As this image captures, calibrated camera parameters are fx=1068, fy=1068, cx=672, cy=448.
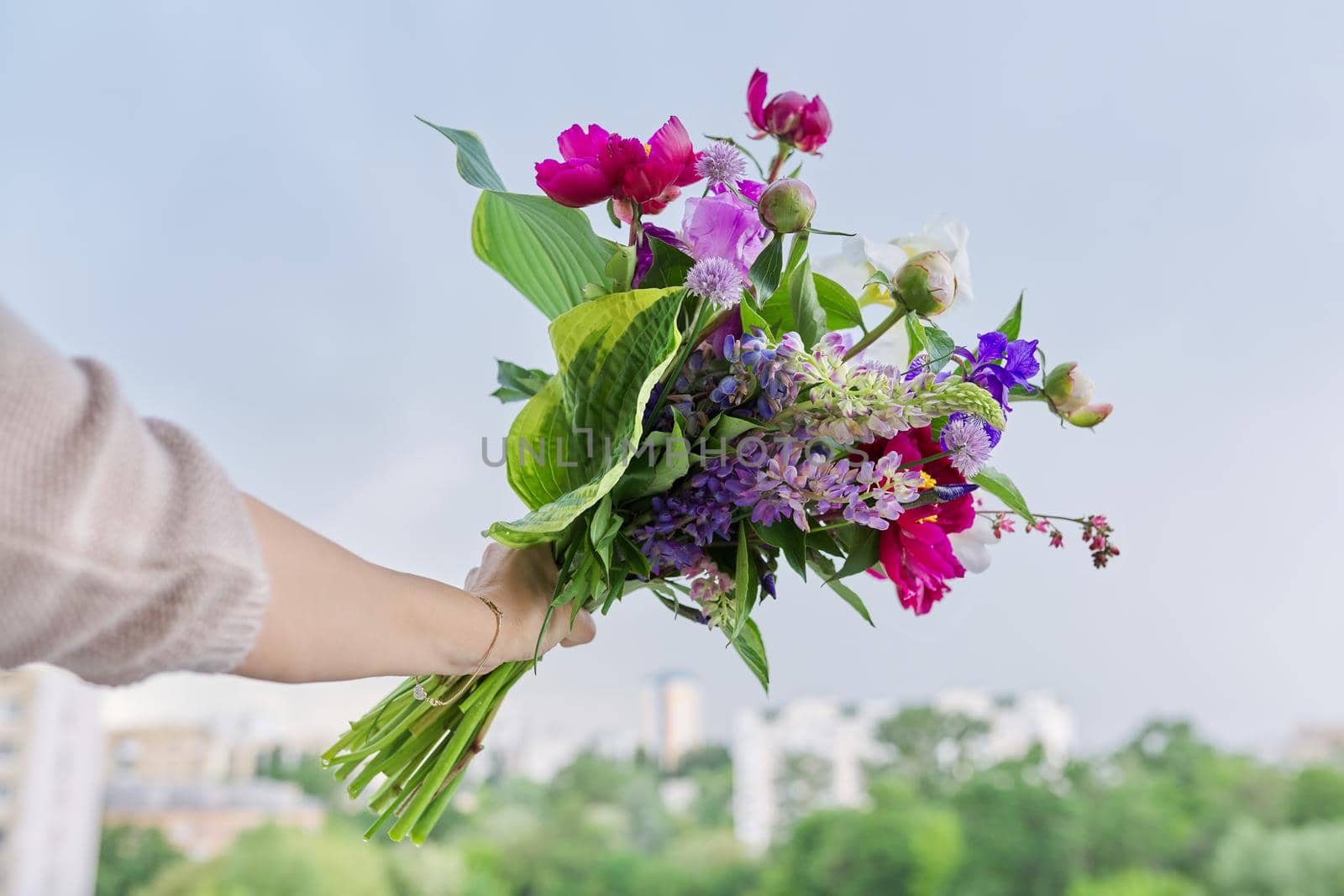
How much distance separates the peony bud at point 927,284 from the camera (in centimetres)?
59

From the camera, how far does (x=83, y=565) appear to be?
1.07ft

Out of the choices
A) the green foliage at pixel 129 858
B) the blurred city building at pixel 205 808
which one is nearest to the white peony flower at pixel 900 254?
the blurred city building at pixel 205 808

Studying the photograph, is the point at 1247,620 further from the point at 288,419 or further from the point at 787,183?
the point at 787,183

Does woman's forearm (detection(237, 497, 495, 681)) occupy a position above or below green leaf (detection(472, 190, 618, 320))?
below

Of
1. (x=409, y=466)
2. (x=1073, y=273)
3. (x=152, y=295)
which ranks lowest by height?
(x=409, y=466)

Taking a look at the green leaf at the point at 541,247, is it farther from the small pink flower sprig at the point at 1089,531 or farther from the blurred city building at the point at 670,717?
the blurred city building at the point at 670,717

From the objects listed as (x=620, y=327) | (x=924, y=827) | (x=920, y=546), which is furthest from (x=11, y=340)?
(x=924, y=827)

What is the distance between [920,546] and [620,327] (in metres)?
0.21

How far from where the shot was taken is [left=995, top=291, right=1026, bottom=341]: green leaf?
0.66 meters

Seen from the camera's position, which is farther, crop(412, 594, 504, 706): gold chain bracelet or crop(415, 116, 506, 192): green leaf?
crop(415, 116, 506, 192): green leaf

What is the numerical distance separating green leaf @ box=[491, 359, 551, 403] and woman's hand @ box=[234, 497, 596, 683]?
151 millimetres

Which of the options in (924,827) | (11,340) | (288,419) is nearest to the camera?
(11,340)

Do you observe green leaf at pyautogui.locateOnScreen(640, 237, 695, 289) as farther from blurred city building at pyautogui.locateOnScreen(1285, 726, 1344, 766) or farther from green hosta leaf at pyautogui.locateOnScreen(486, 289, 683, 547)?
blurred city building at pyautogui.locateOnScreen(1285, 726, 1344, 766)

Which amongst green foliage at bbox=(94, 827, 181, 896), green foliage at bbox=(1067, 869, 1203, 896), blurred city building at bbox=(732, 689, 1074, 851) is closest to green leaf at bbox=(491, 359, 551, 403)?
green foliage at bbox=(1067, 869, 1203, 896)
